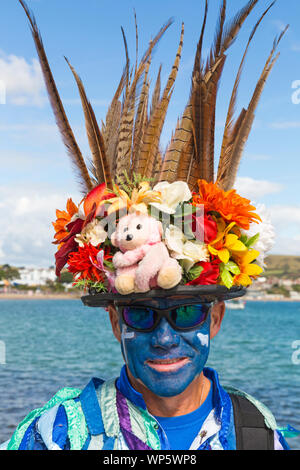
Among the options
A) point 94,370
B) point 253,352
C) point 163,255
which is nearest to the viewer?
point 163,255

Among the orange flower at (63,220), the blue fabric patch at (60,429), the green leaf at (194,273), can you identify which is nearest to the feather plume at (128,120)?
the orange flower at (63,220)

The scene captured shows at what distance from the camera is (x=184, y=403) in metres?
2.78

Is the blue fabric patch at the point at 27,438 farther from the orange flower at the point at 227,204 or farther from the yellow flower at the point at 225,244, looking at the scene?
the orange flower at the point at 227,204

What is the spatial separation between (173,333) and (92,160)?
3.67 feet

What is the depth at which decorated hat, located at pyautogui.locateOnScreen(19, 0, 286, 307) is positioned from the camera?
259 cm

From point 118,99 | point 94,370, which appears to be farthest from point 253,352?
point 118,99

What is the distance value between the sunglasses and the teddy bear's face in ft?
1.01

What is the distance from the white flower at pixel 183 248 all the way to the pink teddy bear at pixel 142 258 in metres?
0.03

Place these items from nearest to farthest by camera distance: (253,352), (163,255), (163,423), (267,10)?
(163,255) < (163,423) < (267,10) < (253,352)

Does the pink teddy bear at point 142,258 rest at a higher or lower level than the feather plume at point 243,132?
lower

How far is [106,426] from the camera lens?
105 inches

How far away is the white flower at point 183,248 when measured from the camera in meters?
2.57

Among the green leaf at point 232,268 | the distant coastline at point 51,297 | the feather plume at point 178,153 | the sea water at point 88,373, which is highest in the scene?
the feather plume at point 178,153
